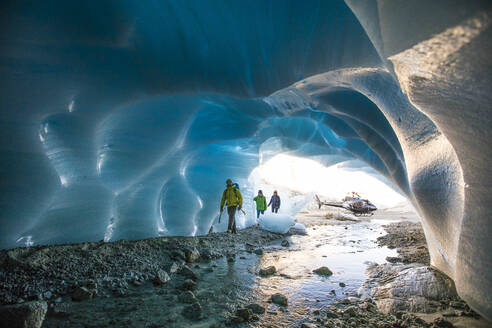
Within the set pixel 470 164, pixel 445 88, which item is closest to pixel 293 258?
pixel 470 164

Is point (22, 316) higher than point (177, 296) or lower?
higher

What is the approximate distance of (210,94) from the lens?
16.8ft

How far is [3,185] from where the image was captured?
3.42 meters

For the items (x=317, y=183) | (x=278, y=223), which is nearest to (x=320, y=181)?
(x=317, y=183)

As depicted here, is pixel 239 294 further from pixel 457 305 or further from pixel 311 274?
pixel 457 305

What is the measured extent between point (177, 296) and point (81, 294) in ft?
3.03

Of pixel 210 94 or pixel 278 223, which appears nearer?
pixel 210 94

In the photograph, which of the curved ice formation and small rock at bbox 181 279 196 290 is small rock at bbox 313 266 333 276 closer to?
the curved ice formation

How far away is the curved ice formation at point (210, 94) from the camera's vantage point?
58.4 inches

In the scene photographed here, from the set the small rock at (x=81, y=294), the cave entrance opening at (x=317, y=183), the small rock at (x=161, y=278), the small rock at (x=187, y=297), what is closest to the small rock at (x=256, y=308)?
the small rock at (x=187, y=297)

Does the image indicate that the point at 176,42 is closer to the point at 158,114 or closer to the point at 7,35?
the point at 158,114

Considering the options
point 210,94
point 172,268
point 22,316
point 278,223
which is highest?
point 210,94

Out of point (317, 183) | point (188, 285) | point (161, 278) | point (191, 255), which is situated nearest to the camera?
point (188, 285)

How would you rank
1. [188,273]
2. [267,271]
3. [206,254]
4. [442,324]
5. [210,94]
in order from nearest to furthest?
[442,324], [188,273], [267,271], [206,254], [210,94]
